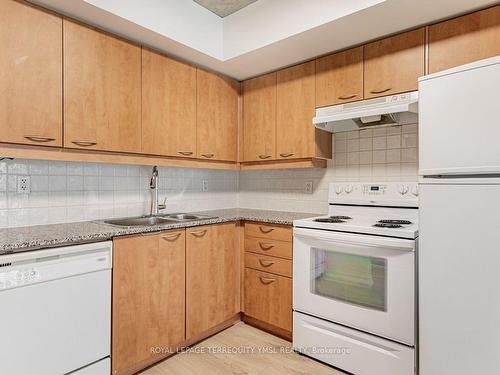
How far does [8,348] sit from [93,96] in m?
1.42


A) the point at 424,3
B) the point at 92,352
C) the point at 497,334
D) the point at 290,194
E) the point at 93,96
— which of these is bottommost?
the point at 92,352

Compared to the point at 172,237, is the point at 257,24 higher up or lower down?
higher up

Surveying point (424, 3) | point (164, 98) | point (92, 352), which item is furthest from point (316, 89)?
point (92, 352)

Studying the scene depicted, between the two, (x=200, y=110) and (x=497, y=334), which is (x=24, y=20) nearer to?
(x=200, y=110)

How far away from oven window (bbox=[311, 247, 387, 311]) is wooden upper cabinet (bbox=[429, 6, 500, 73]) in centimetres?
129

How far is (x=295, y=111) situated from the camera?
8.41 feet

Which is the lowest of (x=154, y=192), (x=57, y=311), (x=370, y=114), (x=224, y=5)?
(x=57, y=311)

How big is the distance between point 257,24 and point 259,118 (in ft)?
2.62

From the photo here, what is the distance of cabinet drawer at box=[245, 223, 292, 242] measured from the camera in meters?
2.30

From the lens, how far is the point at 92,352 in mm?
1654

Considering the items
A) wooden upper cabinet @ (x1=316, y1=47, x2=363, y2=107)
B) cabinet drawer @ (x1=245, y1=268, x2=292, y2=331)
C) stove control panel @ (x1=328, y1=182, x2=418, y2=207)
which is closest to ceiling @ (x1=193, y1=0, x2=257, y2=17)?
wooden upper cabinet @ (x1=316, y1=47, x2=363, y2=107)

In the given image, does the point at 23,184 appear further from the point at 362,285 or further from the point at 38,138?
the point at 362,285

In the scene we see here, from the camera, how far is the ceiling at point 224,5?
7.51 feet

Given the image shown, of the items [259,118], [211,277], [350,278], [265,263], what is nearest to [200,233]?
[211,277]
